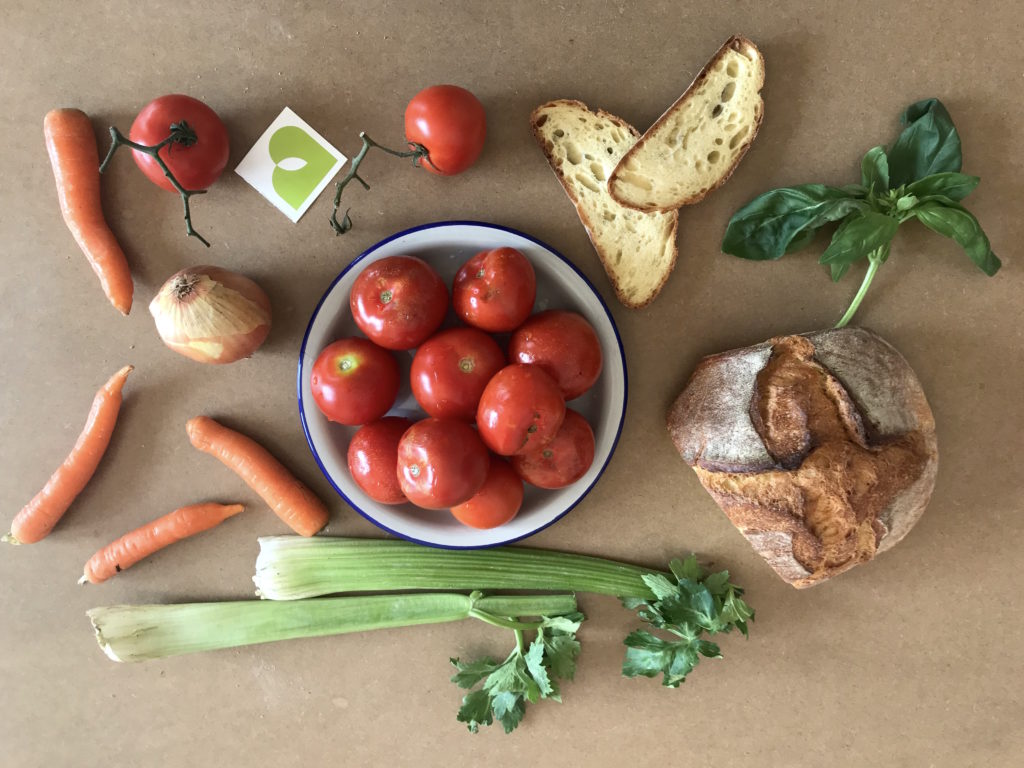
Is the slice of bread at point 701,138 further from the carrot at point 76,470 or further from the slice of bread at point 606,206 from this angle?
the carrot at point 76,470

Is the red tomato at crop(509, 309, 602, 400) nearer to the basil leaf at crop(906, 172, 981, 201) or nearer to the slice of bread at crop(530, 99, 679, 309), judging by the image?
the slice of bread at crop(530, 99, 679, 309)

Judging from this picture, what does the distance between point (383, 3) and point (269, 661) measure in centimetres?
139

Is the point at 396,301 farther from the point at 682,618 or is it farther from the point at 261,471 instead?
the point at 682,618

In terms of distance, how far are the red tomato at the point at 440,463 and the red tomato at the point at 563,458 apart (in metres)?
0.09

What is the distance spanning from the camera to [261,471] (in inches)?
53.6

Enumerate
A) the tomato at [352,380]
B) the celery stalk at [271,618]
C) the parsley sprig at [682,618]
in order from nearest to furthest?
the tomato at [352,380] < the parsley sprig at [682,618] < the celery stalk at [271,618]

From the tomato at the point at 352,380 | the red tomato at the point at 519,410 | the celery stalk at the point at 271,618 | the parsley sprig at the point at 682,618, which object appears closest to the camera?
the red tomato at the point at 519,410

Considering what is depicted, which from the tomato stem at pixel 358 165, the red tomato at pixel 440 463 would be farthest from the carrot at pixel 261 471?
the tomato stem at pixel 358 165

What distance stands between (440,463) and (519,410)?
15 cm

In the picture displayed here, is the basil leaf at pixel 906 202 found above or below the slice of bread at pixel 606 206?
above

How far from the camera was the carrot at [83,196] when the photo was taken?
1323 mm

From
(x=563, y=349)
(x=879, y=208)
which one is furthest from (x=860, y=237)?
(x=563, y=349)

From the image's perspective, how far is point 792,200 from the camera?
4.15 ft

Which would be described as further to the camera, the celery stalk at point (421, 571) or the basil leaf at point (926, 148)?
the celery stalk at point (421, 571)
